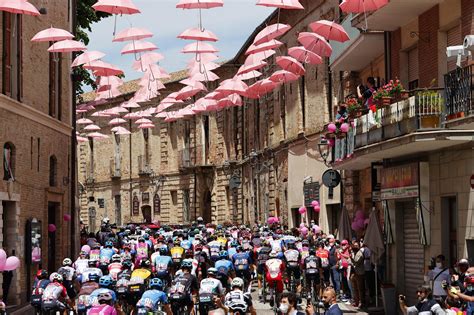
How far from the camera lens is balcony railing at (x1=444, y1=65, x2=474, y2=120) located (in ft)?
67.3

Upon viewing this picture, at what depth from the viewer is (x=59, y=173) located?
116ft

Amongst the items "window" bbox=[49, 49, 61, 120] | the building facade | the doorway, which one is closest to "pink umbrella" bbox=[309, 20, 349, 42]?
the building facade

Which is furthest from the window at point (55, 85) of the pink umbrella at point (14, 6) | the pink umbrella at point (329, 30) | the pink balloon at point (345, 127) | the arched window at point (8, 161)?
the pink umbrella at point (14, 6)

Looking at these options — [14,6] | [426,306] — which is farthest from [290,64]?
[426,306]

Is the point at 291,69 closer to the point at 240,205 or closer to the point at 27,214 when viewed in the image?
the point at 27,214

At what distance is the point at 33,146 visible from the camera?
31141 mm

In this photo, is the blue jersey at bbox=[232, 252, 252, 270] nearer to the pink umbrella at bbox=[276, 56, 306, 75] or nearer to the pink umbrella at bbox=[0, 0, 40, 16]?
the pink umbrella at bbox=[276, 56, 306, 75]

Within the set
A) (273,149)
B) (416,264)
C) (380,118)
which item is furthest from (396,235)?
(273,149)

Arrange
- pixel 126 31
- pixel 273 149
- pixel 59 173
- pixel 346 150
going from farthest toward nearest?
pixel 273 149 → pixel 59 173 → pixel 346 150 → pixel 126 31

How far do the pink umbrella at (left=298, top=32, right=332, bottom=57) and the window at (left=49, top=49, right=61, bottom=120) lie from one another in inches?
421

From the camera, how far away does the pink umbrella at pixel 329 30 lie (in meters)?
26.0

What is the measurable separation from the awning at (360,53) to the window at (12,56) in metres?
9.71

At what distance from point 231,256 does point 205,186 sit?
116ft

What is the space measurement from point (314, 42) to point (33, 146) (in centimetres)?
956
